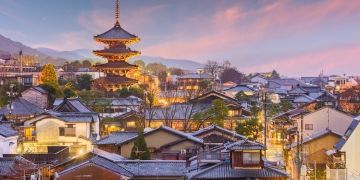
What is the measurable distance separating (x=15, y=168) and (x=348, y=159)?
13.8 metres

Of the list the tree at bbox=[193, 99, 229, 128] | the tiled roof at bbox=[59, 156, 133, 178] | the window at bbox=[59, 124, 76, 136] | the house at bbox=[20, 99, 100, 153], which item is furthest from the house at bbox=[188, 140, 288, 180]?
the tree at bbox=[193, 99, 229, 128]

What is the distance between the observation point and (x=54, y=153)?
26969 mm

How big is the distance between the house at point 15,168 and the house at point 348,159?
1270 cm

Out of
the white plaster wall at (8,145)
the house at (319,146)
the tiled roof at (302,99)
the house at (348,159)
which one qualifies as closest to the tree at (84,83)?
the tiled roof at (302,99)

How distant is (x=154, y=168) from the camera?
2277cm

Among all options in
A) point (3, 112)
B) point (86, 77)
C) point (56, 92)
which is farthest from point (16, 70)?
point (3, 112)

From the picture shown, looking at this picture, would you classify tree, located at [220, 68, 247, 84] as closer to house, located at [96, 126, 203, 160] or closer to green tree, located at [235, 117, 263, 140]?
green tree, located at [235, 117, 263, 140]

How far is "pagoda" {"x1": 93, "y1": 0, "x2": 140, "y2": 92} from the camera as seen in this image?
61.1 m

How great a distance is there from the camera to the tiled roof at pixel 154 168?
Result: 883 inches

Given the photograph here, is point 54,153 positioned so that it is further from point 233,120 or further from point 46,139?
point 233,120

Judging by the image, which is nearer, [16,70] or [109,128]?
[109,128]

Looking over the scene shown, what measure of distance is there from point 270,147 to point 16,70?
5552 centimetres

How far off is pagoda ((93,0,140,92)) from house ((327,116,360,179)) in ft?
134

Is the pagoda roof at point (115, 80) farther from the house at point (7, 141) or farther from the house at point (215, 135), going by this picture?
the house at point (215, 135)
